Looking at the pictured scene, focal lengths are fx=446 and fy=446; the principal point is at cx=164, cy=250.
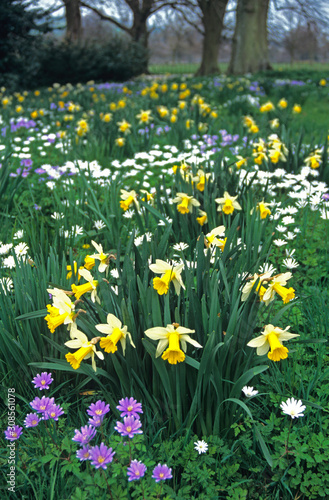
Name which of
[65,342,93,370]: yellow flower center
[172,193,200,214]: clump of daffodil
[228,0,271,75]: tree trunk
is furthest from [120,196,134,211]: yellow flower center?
[228,0,271,75]: tree trunk

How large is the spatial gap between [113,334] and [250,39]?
13.6m

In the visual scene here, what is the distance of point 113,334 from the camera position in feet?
4.48

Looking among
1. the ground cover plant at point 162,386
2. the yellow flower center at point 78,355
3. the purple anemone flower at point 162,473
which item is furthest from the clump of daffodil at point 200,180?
the purple anemone flower at point 162,473

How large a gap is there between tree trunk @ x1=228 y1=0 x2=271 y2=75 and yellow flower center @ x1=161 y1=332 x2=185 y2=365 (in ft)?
43.9

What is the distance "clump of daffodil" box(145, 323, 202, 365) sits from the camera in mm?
1306

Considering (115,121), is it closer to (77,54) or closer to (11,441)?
(11,441)

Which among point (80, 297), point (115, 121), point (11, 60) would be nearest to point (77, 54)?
point (11, 60)

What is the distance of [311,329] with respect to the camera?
6.31 ft

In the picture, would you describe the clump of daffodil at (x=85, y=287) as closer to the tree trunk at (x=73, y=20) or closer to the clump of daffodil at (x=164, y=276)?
the clump of daffodil at (x=164, y=276)

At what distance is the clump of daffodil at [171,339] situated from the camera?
Result: 131 centimetres

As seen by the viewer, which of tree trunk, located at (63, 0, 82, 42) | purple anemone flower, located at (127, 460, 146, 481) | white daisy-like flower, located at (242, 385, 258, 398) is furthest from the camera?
tree trunk, located at (63, 0, 82, 42)

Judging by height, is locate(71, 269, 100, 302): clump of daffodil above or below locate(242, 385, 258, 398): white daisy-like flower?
above

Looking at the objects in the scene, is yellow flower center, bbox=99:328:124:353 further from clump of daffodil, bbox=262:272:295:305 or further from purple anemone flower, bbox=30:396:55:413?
clump of daffodil, bbox=262:272:295:305

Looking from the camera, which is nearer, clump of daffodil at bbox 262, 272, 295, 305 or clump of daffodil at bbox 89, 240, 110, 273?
clump of daffodil at bbox 262, 272, 295, 305
